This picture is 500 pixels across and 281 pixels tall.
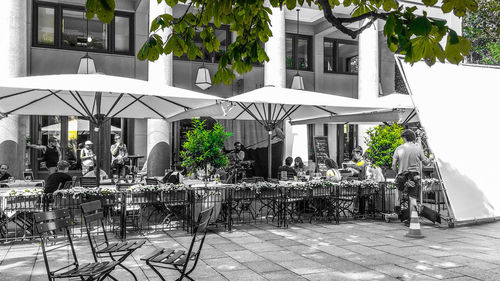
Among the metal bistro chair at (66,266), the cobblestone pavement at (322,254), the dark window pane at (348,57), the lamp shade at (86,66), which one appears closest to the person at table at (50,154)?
the lamp shade at (86,66)

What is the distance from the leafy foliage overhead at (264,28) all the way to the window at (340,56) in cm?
1583

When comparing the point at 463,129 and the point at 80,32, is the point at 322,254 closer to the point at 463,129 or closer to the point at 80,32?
the point at 463,129

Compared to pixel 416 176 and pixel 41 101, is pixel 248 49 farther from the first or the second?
pixel 41 101

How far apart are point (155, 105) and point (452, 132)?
7.00 m

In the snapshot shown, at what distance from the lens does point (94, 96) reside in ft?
33.9

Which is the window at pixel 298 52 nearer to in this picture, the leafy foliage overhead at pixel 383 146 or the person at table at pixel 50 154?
the leafy foliage overhead at pixel 383 146

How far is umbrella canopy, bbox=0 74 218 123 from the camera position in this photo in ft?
25.4

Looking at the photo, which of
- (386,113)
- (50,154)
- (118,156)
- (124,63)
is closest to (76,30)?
(124,63)

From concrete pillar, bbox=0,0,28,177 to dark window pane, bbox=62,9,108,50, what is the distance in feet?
9.33

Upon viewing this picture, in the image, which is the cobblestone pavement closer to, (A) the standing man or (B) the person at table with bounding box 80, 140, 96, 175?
(A) the standing man

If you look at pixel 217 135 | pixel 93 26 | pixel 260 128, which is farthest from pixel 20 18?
pixel 260 128

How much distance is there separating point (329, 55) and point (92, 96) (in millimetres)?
13364

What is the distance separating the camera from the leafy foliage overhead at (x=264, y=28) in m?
3.34

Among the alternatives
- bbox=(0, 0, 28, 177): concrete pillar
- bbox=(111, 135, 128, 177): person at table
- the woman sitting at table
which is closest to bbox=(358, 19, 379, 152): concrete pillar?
the woman sitting at table
